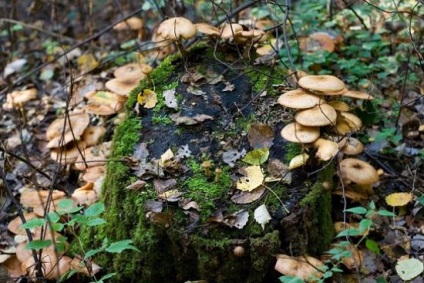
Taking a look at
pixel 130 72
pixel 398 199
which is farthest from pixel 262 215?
pixel 130 72

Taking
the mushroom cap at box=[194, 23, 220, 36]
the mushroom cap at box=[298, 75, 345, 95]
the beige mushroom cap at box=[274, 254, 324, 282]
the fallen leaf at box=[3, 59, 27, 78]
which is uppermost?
the mushroom cap at box=[194, 23, 220, 36]

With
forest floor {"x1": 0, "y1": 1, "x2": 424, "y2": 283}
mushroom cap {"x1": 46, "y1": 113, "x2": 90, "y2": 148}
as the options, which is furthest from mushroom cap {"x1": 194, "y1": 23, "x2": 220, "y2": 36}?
mushroom cap {"x1": 46, "y1": 113, "x2": 90, "y2": 148}

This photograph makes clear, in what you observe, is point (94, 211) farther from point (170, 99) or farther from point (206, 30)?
point (206, 30)

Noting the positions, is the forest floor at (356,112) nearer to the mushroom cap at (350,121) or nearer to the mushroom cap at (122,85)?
the mushroom cap at (122,85)

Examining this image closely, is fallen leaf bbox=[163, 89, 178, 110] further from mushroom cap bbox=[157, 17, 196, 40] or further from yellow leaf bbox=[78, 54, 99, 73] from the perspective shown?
yellow leaf bbox=[78, 54, 99, 73]

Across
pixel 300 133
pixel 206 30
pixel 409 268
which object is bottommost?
pixel 409 268

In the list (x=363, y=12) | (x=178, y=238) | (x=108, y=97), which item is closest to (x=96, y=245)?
(x=178, y=238)
